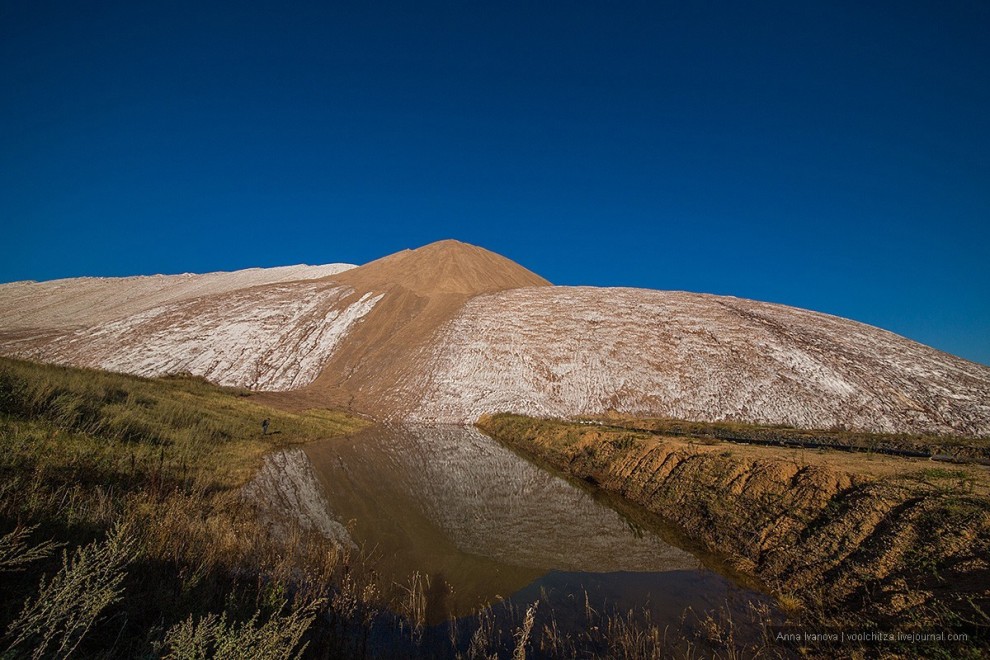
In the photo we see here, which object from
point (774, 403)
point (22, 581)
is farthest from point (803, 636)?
point (774, 403)

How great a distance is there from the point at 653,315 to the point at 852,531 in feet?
124

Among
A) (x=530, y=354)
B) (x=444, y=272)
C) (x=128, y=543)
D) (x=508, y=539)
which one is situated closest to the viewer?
(x=128, y=543)

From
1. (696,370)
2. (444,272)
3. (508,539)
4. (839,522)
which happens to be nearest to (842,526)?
(839,522)

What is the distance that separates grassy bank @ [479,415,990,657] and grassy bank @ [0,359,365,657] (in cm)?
852

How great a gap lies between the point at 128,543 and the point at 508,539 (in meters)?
7.87

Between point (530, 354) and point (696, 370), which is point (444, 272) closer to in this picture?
point (530, 354)

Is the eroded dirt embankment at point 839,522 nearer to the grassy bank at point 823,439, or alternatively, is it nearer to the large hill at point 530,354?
the grassy bank at point 823,439

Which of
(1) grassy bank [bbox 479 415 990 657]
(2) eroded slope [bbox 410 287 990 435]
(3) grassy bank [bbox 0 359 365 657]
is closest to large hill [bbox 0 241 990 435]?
(2) eroded slope [bbox 410 287 990 435]

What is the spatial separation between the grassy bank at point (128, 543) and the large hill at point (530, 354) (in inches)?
910

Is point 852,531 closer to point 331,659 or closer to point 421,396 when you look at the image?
point 331,659

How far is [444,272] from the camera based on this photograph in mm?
61906

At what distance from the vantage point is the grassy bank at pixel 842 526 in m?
7.03

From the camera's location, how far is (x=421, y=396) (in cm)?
3803

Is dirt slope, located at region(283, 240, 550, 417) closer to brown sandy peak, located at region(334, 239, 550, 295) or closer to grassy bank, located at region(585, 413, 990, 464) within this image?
brown sandy peak, located at region(334, 239, 550, 295)
